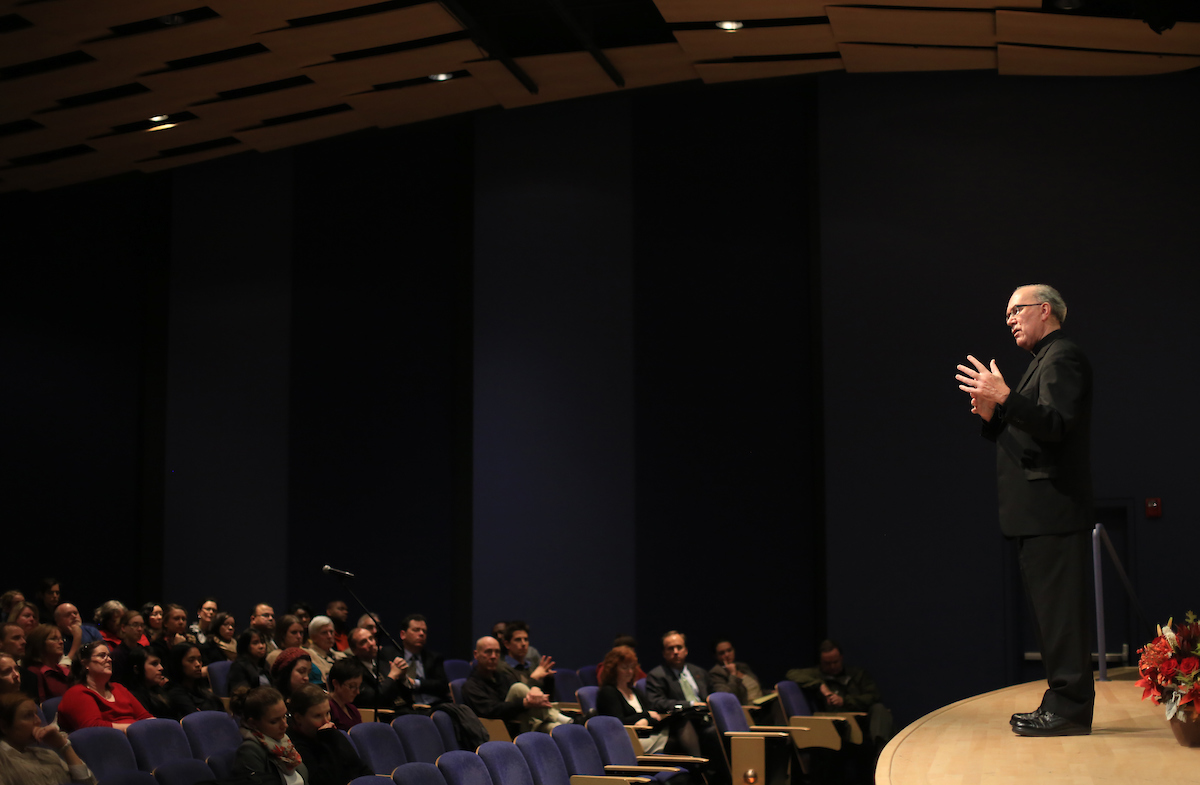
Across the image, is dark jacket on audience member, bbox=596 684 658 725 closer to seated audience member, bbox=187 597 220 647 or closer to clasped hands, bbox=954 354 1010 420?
seated audience member, bbox=187 597 220 647

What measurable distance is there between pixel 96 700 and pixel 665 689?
→ 3.14 m

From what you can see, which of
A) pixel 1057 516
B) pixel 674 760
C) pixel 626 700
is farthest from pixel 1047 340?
pixel 626 700

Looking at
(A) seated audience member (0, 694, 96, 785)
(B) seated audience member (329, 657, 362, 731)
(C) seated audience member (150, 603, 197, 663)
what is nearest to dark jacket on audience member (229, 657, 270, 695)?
(C) seated audience member (150, 603, 197, 663)

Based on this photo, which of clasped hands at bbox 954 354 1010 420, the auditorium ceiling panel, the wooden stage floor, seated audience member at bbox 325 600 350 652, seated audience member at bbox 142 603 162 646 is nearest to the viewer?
the wooden stage floor

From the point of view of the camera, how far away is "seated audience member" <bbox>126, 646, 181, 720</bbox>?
5797mm

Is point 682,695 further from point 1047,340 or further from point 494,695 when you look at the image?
point 1047,340

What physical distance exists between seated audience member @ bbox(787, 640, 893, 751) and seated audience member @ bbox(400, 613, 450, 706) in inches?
93.6

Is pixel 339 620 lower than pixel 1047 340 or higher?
lower

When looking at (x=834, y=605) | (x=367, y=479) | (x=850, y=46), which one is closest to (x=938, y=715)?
(x=834, y=605)

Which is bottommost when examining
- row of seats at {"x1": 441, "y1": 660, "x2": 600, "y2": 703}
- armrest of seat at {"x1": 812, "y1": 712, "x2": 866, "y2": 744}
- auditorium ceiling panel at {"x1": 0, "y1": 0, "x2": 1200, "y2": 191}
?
armrest of seat at {"x1": 812, "y1": 712, "x2": 866, "y2": 744}

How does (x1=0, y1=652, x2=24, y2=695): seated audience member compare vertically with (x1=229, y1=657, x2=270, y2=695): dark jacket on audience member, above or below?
above

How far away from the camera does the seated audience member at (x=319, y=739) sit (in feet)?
13.7

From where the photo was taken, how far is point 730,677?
7.24 metres

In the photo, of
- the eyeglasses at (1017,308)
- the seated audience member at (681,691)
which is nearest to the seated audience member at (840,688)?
the seated audience member at (681,691)
